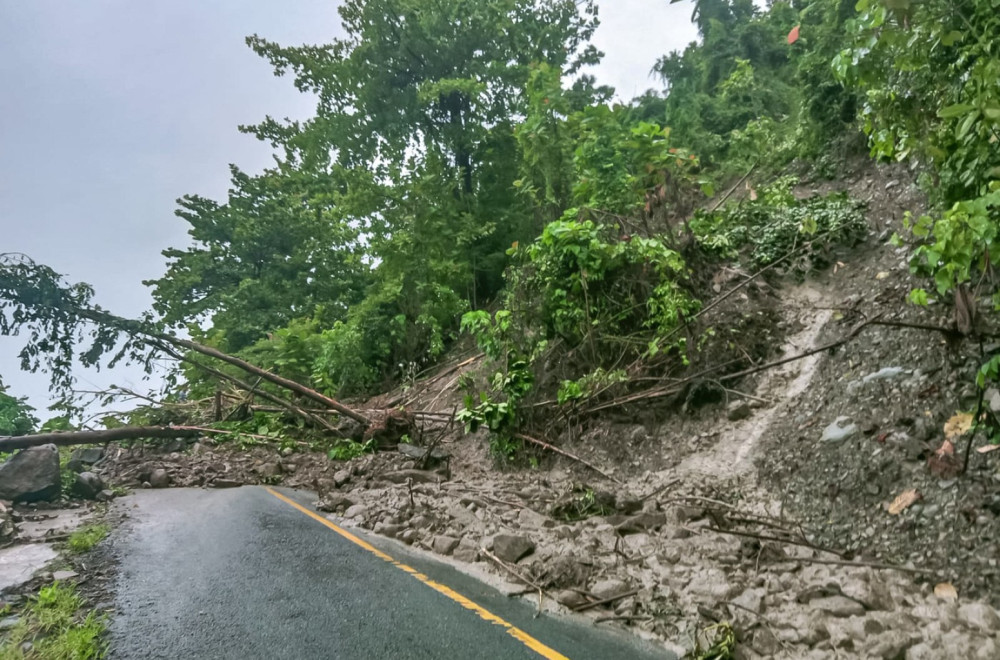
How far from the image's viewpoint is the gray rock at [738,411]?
7.11 meters

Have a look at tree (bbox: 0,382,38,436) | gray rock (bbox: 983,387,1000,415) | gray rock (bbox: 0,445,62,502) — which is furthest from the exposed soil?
tree (bbox: 0,382,38,436)

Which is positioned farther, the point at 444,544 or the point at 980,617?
the point at 444,544

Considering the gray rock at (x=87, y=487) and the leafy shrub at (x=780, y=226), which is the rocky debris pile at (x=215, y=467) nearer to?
the gray rock at (x=87, y=487)

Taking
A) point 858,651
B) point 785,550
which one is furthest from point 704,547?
point 858,651

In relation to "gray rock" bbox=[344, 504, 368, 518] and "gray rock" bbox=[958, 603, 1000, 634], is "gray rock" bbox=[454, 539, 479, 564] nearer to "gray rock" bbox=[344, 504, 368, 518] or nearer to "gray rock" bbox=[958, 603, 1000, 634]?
"gray rock" bbox=[344, 504, 368, 518]

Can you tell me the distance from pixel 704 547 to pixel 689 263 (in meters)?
5.49

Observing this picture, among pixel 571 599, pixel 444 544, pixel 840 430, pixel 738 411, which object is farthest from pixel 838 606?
pixel 738 411

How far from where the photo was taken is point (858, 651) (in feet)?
10.2

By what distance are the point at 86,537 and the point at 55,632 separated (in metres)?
2.91

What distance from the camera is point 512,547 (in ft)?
16.9

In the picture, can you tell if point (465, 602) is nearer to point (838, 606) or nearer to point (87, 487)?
point (838, 606)

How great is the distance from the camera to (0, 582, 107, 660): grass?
3.43 meters

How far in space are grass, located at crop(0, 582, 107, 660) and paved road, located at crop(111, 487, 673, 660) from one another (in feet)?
0.49

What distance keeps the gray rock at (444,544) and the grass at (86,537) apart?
3.75 meters
